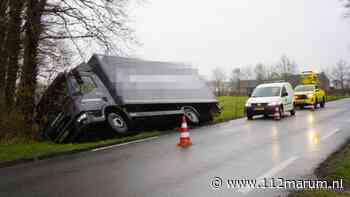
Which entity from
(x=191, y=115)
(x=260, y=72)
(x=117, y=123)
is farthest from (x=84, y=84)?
(x=260, y=72)

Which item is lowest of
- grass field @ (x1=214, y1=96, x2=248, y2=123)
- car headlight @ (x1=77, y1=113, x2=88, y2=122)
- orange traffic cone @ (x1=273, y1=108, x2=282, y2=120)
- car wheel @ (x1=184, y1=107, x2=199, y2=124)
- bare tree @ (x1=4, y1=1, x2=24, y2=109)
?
grass field @ (x1=214, y1=96, x2=248, y2=123)

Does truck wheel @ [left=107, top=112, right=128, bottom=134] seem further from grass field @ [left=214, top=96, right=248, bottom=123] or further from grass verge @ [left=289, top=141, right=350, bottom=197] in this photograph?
grass verge @ [left=289, top=141, right=350, bottom=197]

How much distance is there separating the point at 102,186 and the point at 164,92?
29.8 feet

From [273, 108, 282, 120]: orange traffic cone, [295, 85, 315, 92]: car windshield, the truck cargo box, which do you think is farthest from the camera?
[295, 85, 315, 92]: car windshield

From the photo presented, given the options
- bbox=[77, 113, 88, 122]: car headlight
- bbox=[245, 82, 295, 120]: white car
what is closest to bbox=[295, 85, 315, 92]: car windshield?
bbox=[245, 82, 295, 120]: white car

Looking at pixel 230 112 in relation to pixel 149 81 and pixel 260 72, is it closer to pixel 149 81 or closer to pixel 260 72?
pixel 149 81

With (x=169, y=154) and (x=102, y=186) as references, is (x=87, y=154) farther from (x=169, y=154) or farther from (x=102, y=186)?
(x=102, y=186)

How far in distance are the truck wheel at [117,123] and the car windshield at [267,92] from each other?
9.58m

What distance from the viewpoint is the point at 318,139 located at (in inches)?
405

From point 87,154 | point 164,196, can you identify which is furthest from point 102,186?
point 87,154

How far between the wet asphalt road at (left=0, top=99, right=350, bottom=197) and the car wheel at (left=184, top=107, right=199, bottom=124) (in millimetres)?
4601

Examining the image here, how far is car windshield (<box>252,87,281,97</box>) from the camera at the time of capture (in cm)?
1894

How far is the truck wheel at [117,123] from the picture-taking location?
1227 cm

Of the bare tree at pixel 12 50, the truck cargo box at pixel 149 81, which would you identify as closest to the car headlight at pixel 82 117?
the truck cargo box at pixel 149 81
